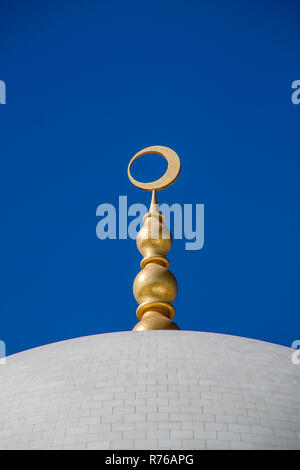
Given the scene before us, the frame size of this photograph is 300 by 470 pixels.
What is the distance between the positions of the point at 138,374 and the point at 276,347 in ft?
9.62

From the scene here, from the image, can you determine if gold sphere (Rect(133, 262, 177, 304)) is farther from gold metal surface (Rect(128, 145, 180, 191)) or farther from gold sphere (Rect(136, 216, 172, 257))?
gold metal surface (Rect(128, 145, 180, 191))

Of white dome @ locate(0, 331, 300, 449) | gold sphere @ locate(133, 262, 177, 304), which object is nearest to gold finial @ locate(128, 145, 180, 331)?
gold sphere @ locate(133, 262, 177, 304)

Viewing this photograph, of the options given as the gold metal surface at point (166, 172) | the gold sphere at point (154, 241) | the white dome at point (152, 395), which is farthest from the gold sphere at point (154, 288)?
the white dome at point (152, 395)

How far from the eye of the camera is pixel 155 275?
Answer: 15672 millimetres

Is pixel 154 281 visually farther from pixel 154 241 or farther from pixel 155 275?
pixel 154 241

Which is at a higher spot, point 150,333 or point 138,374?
point 150,333

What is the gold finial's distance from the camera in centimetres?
1506

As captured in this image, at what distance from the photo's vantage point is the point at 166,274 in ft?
51.9

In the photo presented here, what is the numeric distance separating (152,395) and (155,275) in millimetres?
5833

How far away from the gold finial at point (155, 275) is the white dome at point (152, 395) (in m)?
2.73

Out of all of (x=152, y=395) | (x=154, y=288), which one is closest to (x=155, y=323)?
(x=154, y=288)

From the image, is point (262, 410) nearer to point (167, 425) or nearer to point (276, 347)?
point (167, 425)

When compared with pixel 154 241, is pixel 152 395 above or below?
below
